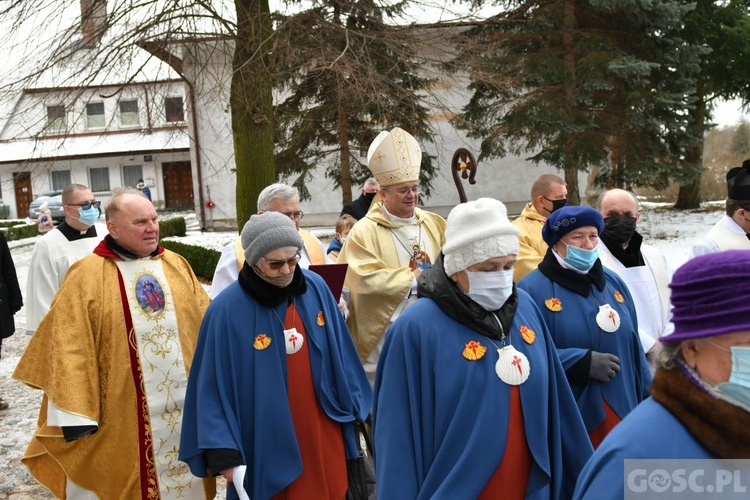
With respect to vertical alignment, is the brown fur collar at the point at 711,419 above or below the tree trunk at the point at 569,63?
below

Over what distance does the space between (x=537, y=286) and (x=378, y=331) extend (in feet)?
5.45

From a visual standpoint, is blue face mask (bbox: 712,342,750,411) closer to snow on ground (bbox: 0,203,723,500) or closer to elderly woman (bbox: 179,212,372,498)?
elderly woman (bbox: 179,212,372,498)

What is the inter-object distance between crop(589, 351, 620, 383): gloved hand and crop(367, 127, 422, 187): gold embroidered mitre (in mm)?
2373

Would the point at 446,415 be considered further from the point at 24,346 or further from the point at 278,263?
the point at 24,346

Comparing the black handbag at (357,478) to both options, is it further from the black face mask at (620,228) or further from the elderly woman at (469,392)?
the black face mask at (620,228)

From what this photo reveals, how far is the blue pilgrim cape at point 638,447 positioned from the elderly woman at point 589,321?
1.98 metres

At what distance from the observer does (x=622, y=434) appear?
6.17 feet

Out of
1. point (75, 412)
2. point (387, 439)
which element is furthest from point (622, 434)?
point (75, 412)

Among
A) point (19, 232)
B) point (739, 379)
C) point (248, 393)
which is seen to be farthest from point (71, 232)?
point (19, 232)

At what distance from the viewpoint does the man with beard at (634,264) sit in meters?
5.14

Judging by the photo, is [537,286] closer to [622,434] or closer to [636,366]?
[636,366]

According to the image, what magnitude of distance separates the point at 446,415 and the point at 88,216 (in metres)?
4.69

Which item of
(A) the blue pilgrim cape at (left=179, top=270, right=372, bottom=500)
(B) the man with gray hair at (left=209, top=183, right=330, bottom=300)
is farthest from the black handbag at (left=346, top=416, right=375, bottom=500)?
(B) the man with gray hair at (left=209, top=183, right=330, bottom=300)

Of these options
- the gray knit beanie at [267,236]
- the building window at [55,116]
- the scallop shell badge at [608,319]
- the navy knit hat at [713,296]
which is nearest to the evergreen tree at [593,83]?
the building window at [55,116]
